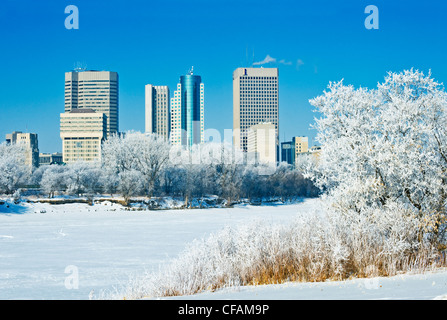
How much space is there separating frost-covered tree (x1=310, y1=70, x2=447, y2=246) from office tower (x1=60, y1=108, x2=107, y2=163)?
520 feet

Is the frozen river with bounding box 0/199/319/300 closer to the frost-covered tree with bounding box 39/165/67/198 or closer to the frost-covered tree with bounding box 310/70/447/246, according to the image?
the frost-covered tree with bounding box 310/70/447/246

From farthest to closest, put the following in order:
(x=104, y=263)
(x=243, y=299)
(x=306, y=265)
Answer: (x=104, y=263)
(x=306, y=265)
(x=243, y=299)

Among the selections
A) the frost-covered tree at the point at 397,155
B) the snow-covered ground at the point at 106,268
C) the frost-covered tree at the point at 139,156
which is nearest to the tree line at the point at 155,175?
the frost-covered tree at the point at 139,156

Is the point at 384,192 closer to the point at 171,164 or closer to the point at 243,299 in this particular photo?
the point at 243,299

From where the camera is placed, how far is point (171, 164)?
55.7 m

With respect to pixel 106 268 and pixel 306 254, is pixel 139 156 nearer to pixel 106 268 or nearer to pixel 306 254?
pixel 106 268

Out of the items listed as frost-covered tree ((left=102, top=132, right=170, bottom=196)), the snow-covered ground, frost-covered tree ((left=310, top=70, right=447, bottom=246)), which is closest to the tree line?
frost-covered tree ((left=102, top=132, right=170, bottom=196))

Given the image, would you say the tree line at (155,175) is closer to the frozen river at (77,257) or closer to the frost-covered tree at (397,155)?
the frozen river at (77,257)

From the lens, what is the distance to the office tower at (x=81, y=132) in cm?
16362

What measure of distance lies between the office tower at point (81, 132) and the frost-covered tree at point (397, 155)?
15844cm

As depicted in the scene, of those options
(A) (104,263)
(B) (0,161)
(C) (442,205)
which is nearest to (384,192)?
(C) (442,205)

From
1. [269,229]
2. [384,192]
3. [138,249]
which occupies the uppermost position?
[384,192]

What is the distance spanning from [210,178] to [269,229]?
4354cm
